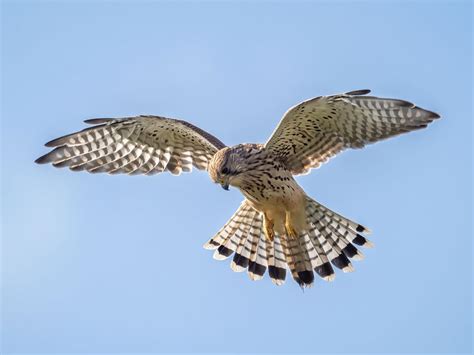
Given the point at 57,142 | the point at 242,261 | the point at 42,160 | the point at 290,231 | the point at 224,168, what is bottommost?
the point at 242,261

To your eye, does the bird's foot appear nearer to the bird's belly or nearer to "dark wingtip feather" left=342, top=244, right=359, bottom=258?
the bird's belly

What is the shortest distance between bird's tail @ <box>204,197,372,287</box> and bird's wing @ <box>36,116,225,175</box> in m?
1.05

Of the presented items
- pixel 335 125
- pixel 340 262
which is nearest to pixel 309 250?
pixel 340 262

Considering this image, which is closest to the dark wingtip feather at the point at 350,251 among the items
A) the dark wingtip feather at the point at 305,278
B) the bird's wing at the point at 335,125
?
the dark wingtip feather at the point at 305,278

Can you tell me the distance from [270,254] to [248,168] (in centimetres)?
170

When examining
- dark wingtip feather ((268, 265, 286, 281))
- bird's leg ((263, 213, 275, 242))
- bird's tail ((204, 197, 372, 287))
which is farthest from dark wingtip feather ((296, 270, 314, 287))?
bird's leg ((263, 213, 275, 242))

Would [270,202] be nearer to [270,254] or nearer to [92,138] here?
[270,254]

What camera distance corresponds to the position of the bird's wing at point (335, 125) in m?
10.2

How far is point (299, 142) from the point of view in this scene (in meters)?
10.9

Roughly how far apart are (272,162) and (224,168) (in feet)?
A: 2.93

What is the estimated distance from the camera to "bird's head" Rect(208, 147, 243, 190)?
1013 cm

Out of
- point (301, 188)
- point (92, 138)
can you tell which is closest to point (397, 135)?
point (301, 188)

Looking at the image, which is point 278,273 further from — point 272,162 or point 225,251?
point 272,162

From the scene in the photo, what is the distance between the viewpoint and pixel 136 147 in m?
11.6
